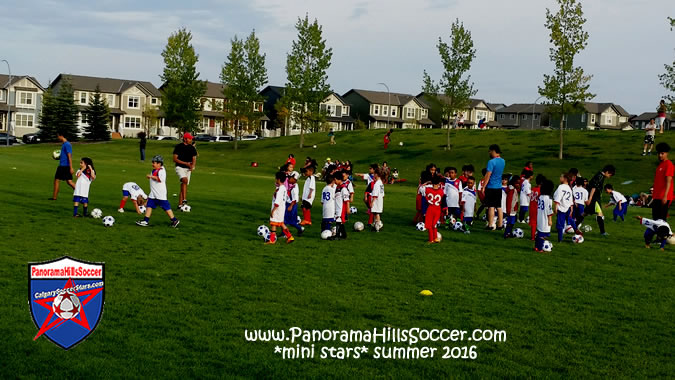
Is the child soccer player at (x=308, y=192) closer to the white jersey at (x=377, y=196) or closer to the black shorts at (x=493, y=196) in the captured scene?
the white jersey at (x=377, y=196)

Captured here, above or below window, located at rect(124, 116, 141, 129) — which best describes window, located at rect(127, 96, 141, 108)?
above

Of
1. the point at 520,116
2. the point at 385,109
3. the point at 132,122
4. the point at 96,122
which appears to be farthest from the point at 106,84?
the point at 520,116

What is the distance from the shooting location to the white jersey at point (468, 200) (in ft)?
57.8

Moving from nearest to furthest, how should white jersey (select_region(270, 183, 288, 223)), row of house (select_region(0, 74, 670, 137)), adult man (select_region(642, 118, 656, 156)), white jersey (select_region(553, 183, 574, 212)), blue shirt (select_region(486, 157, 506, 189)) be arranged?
1. white jersey (select_region(270, 183, 288, 223))
2. white jersey (select_region(553, 183, 574, 212))
3. blue shirt (select_region(486, 157, 506, 189))
4. adult man (select_region(642, 118, 656, 156))
5. row of house (select_region(0, 74, 670, 137))

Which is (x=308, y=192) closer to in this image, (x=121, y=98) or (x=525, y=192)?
(x=525, y=192)

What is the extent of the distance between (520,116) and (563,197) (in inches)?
5098

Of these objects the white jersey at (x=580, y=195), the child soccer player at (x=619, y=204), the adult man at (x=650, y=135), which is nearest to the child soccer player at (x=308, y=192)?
the white jersey at (x=580, y=195)

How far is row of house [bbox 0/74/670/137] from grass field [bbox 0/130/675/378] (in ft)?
199

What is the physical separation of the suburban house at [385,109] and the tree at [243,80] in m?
49.2

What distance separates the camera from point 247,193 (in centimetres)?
2633

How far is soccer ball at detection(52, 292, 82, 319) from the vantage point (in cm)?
588

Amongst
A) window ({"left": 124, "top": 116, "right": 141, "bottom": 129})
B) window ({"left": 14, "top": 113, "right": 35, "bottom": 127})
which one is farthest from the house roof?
window ({"left": 14, "top": 113, "right": 35, "bottom": 127})

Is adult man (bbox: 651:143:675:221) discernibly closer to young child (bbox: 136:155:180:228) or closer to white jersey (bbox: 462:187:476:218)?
white jersey (bbox: 462:187:476:218)

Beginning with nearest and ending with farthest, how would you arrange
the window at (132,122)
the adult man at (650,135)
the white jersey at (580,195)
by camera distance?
the white jersey at (580,195) < the adult man at (650,135) < the window at (132,122)
